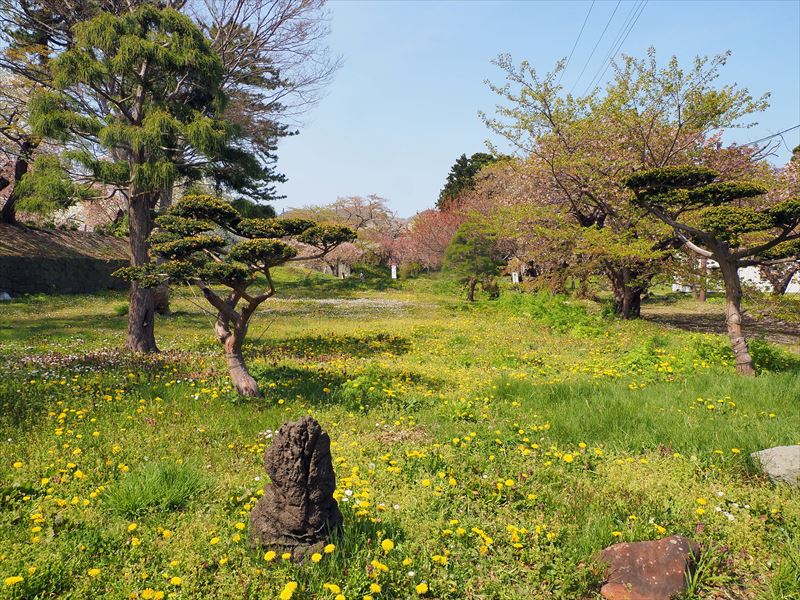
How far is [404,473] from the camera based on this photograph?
4.76 meters

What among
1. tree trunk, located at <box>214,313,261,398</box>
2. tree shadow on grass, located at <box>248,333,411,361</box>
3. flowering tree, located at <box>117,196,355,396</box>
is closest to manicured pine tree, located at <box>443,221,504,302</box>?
tree shadow on grass, located at <box>248,333,411,361</box>

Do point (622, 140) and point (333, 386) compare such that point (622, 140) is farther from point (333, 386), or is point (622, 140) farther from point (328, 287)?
point (328, 287)

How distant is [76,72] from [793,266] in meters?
23.1

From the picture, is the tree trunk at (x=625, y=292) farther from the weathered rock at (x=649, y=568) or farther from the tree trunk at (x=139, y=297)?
the weathered rock at (x=649, y=568)

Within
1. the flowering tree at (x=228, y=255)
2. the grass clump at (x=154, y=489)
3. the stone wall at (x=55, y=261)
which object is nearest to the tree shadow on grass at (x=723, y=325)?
the flowering tree at (x=228, y=255)

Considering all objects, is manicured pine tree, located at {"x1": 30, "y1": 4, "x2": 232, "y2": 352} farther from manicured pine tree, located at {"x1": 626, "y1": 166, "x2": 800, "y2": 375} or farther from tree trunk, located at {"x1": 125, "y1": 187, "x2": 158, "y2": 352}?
manicured pine tree, located at {"x1": 626, "y1": 166, "x2": 800, "y2": 375}

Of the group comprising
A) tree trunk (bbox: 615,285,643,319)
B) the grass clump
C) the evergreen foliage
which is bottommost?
the grass clump

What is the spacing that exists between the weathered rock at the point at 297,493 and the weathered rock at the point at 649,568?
1.92 m

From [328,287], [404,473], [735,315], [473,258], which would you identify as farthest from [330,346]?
[328,287]

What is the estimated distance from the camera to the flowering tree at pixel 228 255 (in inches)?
263

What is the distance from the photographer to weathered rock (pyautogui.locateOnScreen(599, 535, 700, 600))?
3.14 meters

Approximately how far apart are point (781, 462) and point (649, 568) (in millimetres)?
2399

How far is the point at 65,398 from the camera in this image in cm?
644

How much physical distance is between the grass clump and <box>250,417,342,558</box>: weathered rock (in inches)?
38.7
